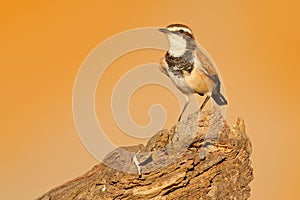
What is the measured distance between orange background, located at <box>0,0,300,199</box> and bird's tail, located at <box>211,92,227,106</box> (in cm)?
76

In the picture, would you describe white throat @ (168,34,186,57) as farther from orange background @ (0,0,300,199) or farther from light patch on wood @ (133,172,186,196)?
orange background @ (0,0,300,199)

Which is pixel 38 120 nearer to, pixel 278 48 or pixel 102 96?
pixel 102 96

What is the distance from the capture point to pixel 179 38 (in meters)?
2.61

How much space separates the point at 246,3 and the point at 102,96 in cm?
121

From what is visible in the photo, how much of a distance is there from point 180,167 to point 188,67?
38cm

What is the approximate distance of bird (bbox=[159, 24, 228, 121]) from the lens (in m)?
2.58

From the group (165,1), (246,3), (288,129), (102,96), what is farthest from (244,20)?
(102,96)

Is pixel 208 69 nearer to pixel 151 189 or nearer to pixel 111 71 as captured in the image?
pixel 151 189

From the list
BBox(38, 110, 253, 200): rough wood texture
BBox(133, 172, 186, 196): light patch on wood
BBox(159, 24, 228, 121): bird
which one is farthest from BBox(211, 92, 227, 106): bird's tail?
BBox(133, 172, 186, 196): light patch on wood

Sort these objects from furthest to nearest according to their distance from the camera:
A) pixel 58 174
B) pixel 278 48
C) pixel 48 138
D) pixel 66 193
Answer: pixel 278 48 < pixel 48 138 < pixel 58 174 < pixel 66 193

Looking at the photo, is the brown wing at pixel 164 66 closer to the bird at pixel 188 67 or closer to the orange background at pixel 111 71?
the bird at pixel 188 67

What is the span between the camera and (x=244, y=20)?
171 inches

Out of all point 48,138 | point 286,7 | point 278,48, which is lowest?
point 48,138

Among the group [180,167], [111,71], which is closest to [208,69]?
[180,167]
